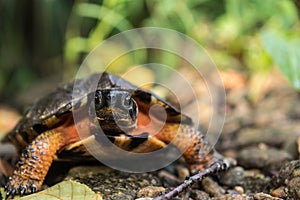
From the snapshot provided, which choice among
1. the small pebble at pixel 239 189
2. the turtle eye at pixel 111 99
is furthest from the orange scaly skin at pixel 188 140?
the turtle eye at pixel 111 99

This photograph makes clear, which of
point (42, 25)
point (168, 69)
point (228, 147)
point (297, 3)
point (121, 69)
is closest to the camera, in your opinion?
point (297, 3)

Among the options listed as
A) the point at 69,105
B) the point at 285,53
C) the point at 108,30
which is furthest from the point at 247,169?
the point at 108,30

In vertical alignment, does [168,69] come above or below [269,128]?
above

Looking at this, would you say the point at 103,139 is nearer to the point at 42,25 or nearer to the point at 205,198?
the point at 205,198

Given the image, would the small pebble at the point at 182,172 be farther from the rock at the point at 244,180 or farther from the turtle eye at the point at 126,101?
the turtle eye at the point at 126,101

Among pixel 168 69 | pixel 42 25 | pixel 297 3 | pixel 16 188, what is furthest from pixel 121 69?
pixel 16 188

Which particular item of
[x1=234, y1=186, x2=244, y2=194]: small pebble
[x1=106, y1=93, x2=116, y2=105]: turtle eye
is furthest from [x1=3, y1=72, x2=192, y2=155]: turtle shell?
[x1=234, y1=186, x2=244, y2=194]: small pebble

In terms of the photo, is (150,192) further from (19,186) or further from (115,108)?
(19,186)
